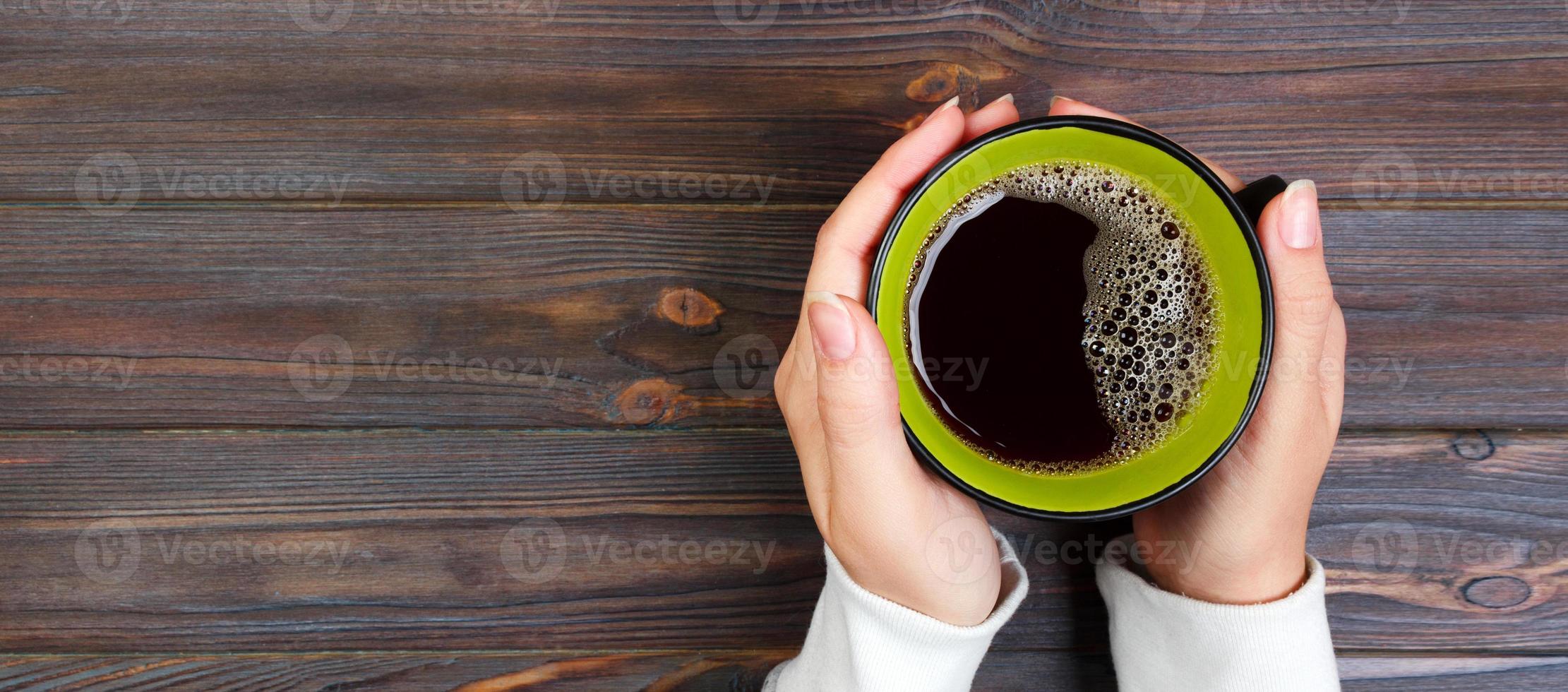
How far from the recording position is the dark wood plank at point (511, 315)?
93 cm

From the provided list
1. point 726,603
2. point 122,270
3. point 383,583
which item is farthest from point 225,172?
point 726,603

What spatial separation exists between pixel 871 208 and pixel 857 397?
0.20 meters

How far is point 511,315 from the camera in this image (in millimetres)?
947

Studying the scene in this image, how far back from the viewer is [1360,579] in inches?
37.8

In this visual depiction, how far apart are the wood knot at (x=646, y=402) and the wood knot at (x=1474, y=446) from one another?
82 centimetres

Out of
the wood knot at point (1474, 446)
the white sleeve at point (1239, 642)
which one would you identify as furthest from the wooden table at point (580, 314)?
the white sleeve at point (1239, 642)

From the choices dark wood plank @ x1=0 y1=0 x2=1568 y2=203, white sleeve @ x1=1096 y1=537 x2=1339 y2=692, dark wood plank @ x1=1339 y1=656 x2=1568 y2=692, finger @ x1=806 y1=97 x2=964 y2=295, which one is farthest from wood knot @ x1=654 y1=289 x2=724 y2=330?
dark wood plank @ x1=1339 y1=656 x2=1568 y2=692

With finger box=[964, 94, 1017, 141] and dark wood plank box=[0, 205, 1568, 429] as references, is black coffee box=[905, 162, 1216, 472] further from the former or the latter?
dark wood plank box=[0, 205, 1568, 429]

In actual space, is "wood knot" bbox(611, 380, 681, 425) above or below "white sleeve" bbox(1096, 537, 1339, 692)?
above

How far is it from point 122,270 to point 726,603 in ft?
2.43

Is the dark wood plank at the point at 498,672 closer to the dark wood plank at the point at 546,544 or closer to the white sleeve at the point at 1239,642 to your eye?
the dark wood plank at the point at 546,544

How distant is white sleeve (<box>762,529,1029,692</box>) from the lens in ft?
2.54

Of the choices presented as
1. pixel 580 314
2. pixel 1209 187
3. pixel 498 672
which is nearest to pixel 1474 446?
pixel 1209 187

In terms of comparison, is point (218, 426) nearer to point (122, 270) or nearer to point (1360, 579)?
point (122, 270)
